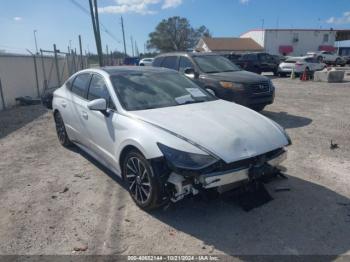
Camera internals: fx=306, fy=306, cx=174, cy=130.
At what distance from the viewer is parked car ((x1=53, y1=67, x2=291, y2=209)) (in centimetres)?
305

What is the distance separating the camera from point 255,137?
3.36 meters

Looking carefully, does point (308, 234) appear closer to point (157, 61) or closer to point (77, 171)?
point (77, 171)

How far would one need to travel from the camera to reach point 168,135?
126 inches

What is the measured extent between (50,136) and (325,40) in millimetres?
57839

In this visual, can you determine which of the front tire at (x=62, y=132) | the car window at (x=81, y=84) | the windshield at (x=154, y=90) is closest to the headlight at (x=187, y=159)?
the windshield at (x=154, y=90)

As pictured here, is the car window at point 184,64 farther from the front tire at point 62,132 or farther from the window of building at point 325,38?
the window of building at point 325,38

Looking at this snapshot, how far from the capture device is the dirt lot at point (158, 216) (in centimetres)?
298

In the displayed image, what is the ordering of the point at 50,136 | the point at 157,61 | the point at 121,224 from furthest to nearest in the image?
the point at 157,61, the point at 50,136, the point at 121,224

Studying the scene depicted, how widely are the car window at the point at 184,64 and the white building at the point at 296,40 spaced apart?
4868 centimetres

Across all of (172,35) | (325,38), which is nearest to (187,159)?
(325,38)

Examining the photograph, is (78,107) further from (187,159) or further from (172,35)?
(172,35)

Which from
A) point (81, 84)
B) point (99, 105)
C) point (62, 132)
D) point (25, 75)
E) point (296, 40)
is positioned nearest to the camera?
point (99, 105)

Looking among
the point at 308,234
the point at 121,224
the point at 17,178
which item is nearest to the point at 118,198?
the point at 121,224

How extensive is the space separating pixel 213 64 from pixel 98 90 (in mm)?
4899
